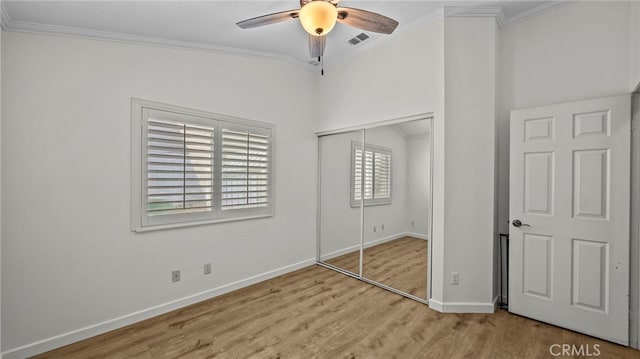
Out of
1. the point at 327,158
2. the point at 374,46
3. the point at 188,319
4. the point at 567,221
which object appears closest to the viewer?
the point at 567,221

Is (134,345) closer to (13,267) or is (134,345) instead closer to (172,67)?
(13,267)

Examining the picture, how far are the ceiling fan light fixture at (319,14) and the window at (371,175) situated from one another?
6.49ft

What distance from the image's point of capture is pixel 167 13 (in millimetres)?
2223

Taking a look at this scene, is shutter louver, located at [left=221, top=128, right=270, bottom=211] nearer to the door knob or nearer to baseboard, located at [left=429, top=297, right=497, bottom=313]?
baseboard, located at [left=429, top=297, right=497, bottom=313]

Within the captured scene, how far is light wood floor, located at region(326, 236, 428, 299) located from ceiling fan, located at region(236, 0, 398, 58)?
224 centimetres

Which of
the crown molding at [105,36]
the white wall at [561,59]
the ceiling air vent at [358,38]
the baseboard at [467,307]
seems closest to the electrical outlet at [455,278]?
the baseboard at [467,307]

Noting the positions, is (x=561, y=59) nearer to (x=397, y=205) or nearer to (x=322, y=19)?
(x=397, y=205)

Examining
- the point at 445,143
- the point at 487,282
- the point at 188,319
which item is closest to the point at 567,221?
the point at 487,282

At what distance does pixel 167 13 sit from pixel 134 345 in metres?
2.79

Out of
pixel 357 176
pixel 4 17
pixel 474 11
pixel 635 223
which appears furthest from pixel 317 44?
pixel 635 223

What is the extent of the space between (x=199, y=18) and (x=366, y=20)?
155 centimetres

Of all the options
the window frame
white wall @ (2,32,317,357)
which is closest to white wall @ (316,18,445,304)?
the window frame

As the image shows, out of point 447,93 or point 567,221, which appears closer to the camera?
point 567,221

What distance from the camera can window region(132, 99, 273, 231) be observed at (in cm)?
253
